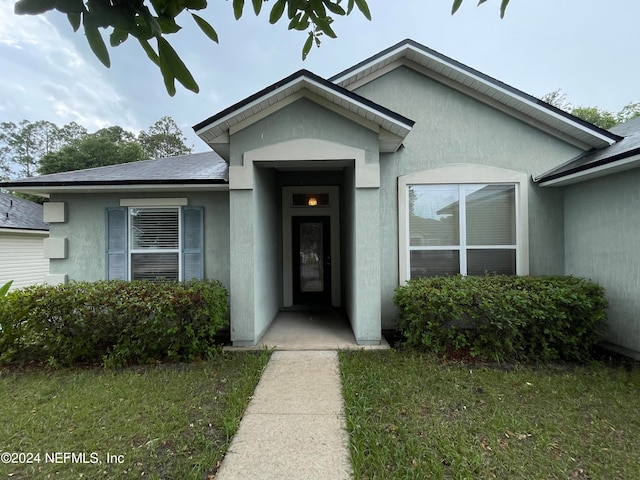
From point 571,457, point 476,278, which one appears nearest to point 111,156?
point 476,278

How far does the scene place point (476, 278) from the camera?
5.27 meters

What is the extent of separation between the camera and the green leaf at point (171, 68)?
1.08 meters

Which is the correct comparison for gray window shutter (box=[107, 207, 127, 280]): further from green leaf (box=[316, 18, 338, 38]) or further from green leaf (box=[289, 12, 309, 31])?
green leaf (box=[316, 18, 338, 38])

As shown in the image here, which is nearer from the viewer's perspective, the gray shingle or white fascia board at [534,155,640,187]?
white fascia board at [534,155,640,187]

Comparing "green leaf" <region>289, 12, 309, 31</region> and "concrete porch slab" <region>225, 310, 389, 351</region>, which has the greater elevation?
"green leaf" <region>289, 12, 309, 31</region>

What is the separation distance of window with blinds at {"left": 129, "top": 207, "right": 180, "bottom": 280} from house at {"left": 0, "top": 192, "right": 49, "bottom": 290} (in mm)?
8192

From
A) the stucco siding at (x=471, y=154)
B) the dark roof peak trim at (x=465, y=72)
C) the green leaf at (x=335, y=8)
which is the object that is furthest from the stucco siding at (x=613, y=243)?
the green leaf at (x=335, y=8)

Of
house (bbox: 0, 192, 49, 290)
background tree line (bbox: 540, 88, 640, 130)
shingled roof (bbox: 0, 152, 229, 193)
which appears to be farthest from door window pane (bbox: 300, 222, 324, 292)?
background tree line (bbox: 540, 88, 640, 130)

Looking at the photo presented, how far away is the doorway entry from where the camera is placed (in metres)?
7.83

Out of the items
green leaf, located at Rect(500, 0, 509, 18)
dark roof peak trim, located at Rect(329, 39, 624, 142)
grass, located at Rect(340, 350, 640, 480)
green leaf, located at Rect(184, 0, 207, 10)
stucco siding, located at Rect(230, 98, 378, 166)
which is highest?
dark roof peak trim, located at Rect(329, 39, 624, 142)

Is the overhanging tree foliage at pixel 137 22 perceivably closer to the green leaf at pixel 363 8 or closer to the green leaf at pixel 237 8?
the green leaf at pixel 237 8

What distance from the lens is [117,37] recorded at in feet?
3.67

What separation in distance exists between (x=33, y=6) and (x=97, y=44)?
169mm

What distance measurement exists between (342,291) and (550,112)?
5.63 m
